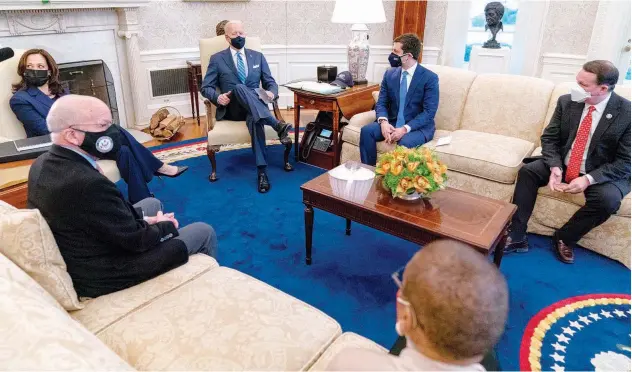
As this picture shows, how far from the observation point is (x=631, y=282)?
95.9 inches

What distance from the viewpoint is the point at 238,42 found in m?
3.72

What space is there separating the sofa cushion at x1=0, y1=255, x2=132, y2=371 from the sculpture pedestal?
4.65 metres

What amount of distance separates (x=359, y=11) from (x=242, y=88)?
122 cm

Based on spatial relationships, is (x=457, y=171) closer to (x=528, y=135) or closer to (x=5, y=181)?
(x=528, y=135)

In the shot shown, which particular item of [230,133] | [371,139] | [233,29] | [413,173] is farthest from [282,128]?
[413,173]

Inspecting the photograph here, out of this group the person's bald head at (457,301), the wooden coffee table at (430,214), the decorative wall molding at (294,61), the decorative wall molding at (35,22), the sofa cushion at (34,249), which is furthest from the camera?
the decorative wall molding at (294,61)

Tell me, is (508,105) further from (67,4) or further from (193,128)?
(67,4)

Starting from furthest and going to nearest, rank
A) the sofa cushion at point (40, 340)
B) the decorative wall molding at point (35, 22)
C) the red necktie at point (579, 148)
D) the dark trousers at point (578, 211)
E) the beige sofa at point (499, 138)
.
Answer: the decorative wall molding at point (35, 22)
the beige sofa at point (499, 138)
the red necktie at point (579, 148)
the dark trousers at point (578, 211)
the sofa cushion at point (40, 340)

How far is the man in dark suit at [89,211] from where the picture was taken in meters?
1.51

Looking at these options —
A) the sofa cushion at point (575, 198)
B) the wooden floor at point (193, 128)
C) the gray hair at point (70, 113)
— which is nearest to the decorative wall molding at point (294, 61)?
the wooden floor at point (193, 128)

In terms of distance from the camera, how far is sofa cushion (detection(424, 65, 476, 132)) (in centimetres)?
353

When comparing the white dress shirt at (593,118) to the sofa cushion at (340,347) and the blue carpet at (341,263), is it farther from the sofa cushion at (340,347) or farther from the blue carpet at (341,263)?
the sofa cushion at (340,347)

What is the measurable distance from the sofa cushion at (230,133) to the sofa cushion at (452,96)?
1.38m

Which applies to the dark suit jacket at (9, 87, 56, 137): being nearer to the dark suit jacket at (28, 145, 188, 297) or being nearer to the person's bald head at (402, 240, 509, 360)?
the dark suit jacket at (28, 145, 188, 297)
